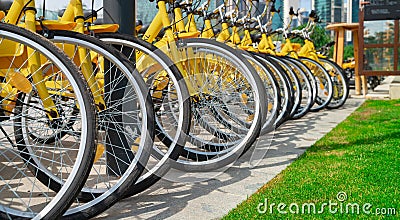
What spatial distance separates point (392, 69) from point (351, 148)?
4668 millimetres

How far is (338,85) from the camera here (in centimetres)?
688

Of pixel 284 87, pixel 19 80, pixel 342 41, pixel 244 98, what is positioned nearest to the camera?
pixel 19 80

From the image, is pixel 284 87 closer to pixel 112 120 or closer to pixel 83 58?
pixel 112 120

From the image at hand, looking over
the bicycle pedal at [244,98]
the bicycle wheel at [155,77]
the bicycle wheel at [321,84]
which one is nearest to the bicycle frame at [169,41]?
the bicycle wheel at [155,77]

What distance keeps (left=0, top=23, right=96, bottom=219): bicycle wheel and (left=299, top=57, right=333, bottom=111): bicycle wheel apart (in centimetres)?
370

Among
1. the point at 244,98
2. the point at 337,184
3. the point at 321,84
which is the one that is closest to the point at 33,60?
the point at 244,98

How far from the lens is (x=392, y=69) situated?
7.80m

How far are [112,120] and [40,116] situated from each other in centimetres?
38

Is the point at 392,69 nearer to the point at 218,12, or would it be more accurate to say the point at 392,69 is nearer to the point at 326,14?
the point at 218,12

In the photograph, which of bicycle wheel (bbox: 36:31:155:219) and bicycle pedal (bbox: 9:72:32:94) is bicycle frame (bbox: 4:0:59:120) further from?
bicycle wheel (bbox: 36:31:155:219)

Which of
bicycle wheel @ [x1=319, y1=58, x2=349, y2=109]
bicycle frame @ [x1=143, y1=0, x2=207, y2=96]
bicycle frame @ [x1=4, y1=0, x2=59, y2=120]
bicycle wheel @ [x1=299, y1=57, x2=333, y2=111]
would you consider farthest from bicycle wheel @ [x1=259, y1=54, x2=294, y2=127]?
bicycle frame @ [x1=4, y1=0, x2=59, y2=120]

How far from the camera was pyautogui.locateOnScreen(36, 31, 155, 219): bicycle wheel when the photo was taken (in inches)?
86.0

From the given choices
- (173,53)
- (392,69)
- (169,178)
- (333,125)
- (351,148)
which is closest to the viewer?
(169,178)

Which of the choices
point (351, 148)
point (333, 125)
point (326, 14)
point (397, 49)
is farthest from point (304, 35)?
point (326, 14)
